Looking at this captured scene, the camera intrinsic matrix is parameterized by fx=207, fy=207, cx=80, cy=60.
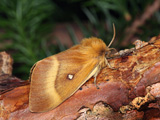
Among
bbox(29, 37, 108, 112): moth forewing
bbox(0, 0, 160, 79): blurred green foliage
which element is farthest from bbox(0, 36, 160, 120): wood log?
bbox(0, 0, 160, 79): blurred green foliage

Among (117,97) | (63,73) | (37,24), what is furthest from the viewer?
(37,24)

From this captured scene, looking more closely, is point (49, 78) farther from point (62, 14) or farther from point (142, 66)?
point (62, 14)

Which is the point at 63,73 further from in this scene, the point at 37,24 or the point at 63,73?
the point at 37,24

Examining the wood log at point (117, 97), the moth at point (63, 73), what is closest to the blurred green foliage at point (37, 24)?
the moth at point (63, 73)

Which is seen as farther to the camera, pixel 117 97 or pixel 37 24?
pixel 37 24

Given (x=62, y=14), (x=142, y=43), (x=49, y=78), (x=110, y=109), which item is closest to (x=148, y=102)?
(x=110, y=109)

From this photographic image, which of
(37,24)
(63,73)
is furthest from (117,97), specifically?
(37,24)
